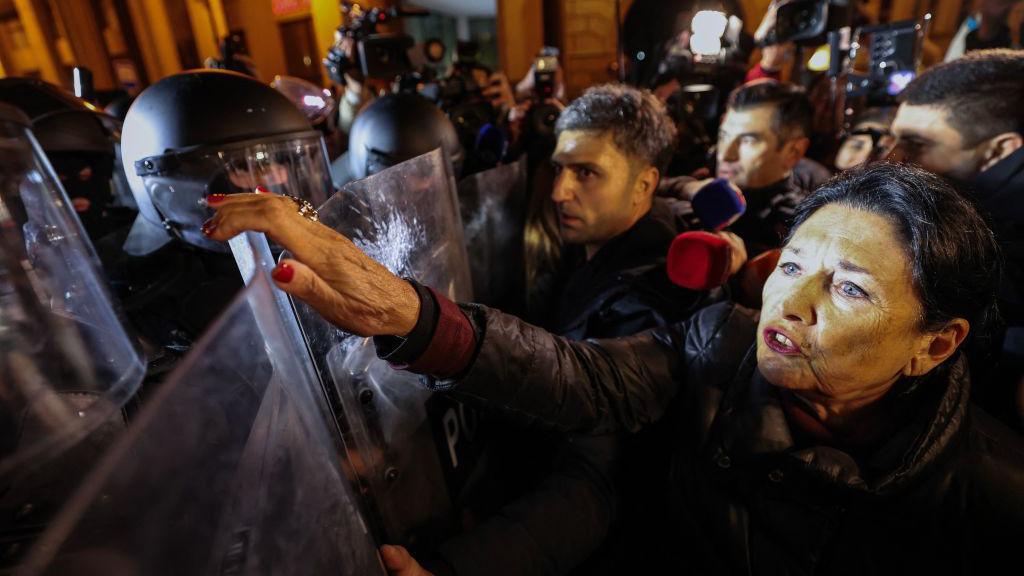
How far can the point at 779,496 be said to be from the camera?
3.57 ft

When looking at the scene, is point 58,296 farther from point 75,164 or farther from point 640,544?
point 75,164

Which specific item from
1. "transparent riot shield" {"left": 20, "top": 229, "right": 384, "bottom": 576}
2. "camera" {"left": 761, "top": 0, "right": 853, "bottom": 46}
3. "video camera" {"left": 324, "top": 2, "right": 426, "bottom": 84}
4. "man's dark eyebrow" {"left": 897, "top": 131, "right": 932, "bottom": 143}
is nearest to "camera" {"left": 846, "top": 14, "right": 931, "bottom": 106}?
"camera" {"left": 761, "top": 0, "right": 853, "bottom": 46}

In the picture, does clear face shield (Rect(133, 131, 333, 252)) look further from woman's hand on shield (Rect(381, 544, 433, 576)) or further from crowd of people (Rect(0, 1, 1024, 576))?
woman's hand on shield (Rect(381, 544, 433, 576))

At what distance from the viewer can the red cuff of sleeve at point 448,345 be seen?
0.91 meters

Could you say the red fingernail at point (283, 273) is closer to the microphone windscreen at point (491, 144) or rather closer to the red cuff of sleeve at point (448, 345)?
the red cuff of sleeve at point (448, 345)

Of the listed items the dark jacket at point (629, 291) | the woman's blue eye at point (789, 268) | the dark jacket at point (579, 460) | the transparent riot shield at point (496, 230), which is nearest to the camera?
the woman's blue eye at point (789, 268)

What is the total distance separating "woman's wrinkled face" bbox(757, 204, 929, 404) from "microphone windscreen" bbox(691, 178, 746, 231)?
63 cm

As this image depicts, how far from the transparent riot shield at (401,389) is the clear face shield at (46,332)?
468 mm

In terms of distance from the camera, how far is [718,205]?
173cm

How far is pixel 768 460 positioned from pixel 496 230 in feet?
4.66

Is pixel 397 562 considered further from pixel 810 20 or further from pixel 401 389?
pixel 810 20

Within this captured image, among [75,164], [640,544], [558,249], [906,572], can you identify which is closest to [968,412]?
[906,572]

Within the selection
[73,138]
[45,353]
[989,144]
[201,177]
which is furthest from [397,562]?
[73,138]

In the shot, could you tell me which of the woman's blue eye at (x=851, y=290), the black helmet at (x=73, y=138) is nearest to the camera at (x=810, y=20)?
the woman's blue eye at (x=851, y=290)
